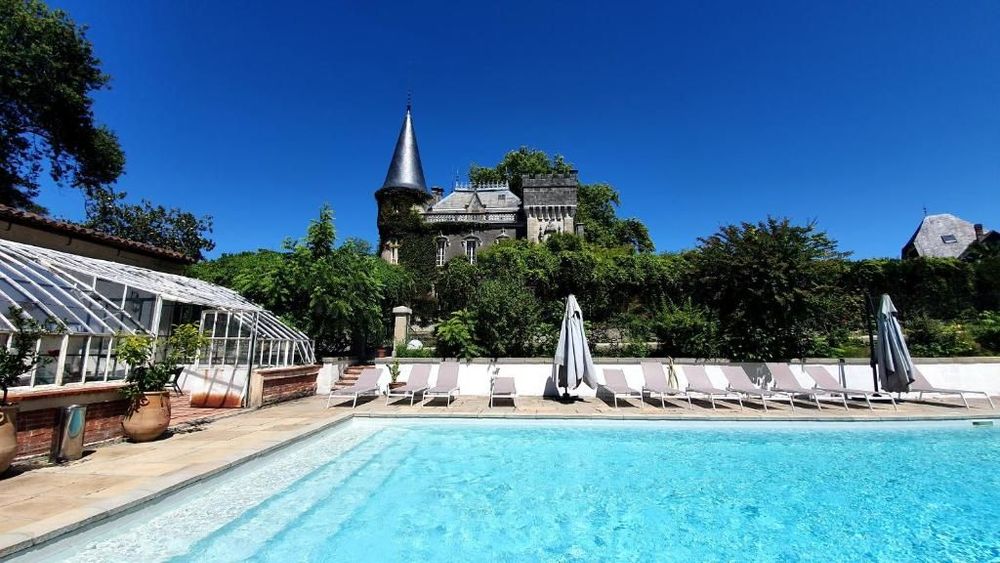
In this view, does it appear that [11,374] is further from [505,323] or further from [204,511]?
[505,323]

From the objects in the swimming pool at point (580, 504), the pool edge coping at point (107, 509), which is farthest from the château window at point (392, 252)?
the pool edge coping at point (107, 509)

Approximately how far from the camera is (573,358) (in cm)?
1009

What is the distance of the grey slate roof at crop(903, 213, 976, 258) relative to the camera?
122ft

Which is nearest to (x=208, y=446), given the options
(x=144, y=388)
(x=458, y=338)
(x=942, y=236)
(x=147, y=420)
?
(x=147, y=420)

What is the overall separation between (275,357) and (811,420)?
12065 millimetres

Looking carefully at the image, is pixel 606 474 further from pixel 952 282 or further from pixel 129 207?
pixel 129 207

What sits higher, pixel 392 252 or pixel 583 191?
pixel 583 191

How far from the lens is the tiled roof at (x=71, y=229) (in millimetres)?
8750

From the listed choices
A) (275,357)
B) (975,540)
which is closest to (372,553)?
(975,540)

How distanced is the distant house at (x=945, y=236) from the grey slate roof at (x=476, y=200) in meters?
34.3

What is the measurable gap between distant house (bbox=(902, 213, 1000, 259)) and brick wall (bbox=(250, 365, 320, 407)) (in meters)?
46.9

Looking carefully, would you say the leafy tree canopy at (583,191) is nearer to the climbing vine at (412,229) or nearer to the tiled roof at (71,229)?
the climbing vine at (412,229)

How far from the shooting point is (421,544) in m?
3.87

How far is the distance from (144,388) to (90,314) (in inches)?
52.8
